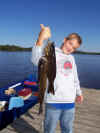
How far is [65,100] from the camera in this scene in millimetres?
2676

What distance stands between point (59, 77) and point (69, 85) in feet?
0.72

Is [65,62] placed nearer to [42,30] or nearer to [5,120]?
[42,30]

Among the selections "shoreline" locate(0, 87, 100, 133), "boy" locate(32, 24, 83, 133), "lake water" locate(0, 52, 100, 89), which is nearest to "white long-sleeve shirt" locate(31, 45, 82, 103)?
"boy" locate(32, 24, 83, 133)

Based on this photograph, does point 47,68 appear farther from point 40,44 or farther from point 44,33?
point 44,33

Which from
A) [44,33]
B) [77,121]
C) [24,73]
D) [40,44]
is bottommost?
[77,121]

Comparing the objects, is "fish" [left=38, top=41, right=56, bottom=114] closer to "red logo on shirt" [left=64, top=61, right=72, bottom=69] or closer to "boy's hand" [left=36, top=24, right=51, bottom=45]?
"boy's hand" [left=36, top=24, right=51, bottom=45]

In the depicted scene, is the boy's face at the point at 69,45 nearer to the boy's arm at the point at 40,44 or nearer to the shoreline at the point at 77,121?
the boy's arm at the point at 40,44

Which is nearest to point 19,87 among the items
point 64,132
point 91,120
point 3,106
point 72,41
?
point 3,106

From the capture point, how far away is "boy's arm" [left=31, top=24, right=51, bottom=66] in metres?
2.13

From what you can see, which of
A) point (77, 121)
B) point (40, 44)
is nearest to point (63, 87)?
point (40, 44)

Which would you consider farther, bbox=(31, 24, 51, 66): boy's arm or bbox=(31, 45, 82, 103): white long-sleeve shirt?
bbox=(31, 45, 82, 103): white long-sleeve shirt

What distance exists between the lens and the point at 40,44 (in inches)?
88.6

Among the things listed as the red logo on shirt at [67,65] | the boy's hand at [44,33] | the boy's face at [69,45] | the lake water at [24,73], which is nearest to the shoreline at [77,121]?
the red logo on shirt at [67,65]

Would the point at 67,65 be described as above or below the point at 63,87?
above
